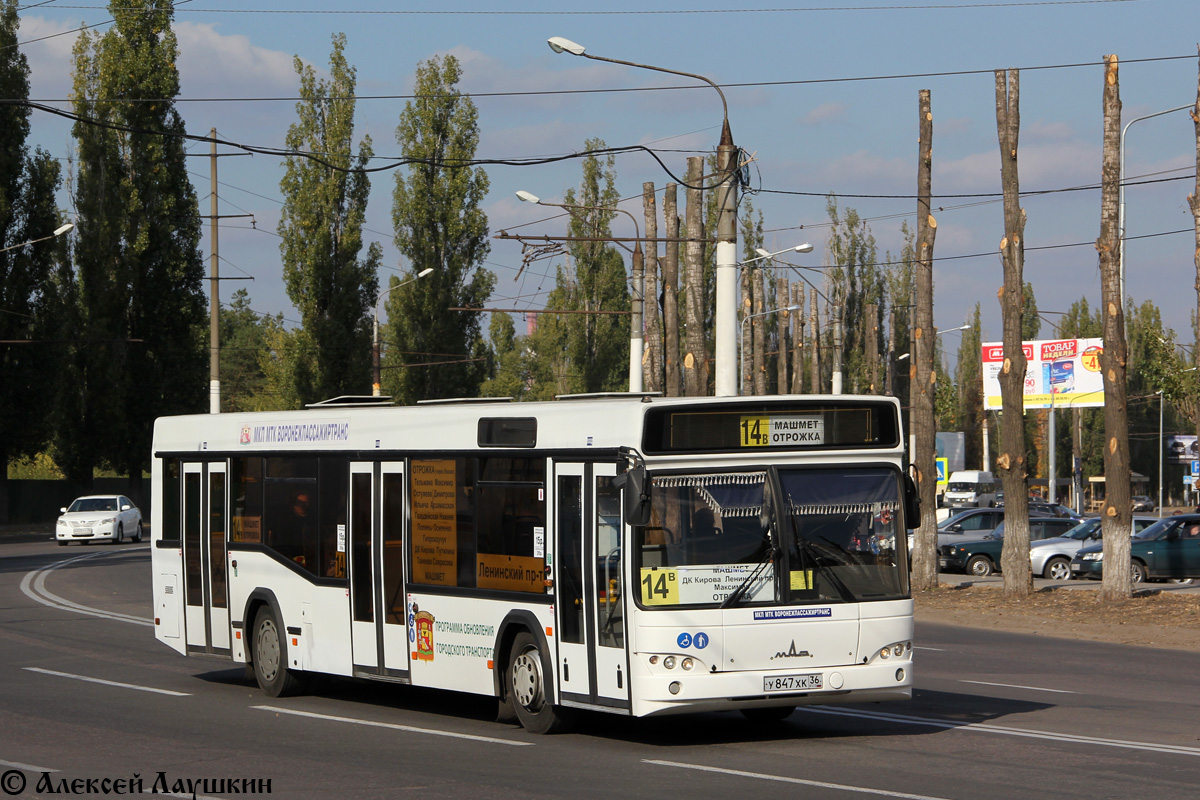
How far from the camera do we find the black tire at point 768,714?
40.1 feet

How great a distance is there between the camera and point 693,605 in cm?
1066

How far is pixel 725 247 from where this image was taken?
839 inches

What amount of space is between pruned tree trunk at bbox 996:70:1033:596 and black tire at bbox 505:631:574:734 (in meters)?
17.8

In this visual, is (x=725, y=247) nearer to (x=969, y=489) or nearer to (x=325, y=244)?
(x=325, y=244)

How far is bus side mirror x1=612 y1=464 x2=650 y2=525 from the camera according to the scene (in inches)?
408

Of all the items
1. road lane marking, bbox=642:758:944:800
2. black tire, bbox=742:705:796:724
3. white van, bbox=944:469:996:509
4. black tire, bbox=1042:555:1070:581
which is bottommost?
white van, bbox=944:469:996:509

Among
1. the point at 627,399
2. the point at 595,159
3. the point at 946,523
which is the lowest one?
the point at 946,523

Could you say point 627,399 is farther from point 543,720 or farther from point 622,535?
point 543,720

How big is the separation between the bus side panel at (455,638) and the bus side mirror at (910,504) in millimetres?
2878

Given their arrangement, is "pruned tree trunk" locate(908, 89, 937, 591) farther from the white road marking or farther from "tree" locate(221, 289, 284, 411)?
"tree" locate(221, 289, 284, 411)

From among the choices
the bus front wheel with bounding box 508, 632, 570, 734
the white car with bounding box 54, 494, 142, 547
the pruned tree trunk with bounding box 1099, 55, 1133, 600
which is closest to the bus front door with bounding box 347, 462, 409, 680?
the bus front wheel with bounding box 508, 632, 570, 734

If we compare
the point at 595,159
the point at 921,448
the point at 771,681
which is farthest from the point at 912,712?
the point at 595,159

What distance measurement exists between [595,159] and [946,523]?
26.7 meters

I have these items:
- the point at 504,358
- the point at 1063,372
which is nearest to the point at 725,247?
the point at 1063,372
